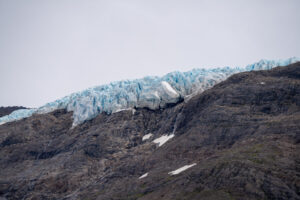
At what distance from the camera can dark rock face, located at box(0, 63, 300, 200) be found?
24.5m

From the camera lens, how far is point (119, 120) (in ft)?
205

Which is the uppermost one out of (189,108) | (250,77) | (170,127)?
(250,77)

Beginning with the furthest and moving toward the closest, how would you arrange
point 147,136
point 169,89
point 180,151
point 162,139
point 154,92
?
1. point 154,92
2. point 169,89
3. point 147,136
4. point 162,139
5. point 180,151

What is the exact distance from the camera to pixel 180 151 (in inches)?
1572

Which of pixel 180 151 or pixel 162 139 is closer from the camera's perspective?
pixel 180 151

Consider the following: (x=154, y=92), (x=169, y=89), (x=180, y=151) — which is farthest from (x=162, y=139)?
(x=154, y=92)

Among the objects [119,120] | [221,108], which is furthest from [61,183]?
[221,108]

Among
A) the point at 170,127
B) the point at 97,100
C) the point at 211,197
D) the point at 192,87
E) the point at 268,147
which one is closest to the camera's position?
the point at 211,197

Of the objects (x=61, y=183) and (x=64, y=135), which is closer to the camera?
(x=61, y=183)

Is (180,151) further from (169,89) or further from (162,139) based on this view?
(169,89)

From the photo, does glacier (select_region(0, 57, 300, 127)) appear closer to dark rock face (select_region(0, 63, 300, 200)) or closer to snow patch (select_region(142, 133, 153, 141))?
dark rock face (select_region(0, 63, 300, 200))

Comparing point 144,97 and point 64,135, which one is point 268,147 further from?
point 64,135

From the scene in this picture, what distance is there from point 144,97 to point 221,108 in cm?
2724

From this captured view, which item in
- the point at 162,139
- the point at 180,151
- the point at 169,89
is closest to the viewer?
the point at 180,151
